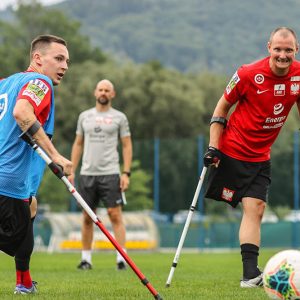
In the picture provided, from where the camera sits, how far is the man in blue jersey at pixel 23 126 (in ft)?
23.9

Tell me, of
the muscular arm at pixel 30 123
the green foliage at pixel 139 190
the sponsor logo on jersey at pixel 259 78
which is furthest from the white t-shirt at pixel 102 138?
the green foliage at pixel 139 190

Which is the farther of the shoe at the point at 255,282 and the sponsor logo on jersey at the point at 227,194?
the sponsor logo on jersey at the point at 227,194

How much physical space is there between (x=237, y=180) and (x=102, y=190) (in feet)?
14.6

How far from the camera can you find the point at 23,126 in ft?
23.8

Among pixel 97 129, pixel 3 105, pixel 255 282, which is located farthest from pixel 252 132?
pixel 97 129

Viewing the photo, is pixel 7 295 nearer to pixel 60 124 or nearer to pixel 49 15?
pixel 60 124

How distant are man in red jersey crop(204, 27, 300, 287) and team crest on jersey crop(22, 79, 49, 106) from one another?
76.9 inches

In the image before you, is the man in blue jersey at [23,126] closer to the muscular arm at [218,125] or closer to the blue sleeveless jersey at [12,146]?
the blue sleeveless jersey at [12,146]

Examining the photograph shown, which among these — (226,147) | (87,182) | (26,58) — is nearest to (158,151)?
(87,182)

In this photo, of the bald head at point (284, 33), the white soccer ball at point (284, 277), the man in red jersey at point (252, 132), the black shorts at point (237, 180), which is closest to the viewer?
the white soccer ball at point (284, 277)

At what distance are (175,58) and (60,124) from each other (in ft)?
456

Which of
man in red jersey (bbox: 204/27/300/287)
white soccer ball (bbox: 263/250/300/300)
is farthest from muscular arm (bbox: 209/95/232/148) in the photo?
white soccer ball (bbox: 263/250/300/300)

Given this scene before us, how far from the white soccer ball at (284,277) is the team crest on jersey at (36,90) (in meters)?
2.17

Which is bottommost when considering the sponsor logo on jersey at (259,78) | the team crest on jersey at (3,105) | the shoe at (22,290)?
the shoe at (22,290)
